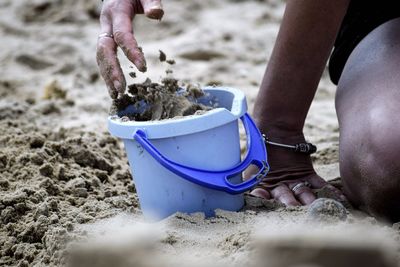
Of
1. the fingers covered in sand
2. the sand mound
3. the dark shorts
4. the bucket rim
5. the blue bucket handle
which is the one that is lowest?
the fingers covered in sand

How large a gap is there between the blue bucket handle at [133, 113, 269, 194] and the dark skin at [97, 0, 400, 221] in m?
0.18

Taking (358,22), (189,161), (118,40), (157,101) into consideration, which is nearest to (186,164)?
(189,161)

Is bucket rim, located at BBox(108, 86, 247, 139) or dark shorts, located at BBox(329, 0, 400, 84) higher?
dark shorts, located at BBox(329, 0, 400, 84)

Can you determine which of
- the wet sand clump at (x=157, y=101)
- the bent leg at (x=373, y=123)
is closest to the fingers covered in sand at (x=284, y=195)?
the bent leg at (x=373, y=123)

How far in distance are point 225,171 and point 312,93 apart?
0.46 m

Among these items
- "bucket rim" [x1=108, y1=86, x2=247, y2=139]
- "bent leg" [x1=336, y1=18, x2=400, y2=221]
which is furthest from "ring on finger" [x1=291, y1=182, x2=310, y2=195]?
"bucket rim" [x1=108, y1=86, x2=247, y2=139]

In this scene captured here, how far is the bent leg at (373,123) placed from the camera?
1628 millimetres

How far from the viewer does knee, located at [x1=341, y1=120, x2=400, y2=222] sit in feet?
5.28

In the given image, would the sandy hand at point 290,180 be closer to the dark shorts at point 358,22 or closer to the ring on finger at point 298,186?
the ring on finger at point 298,186

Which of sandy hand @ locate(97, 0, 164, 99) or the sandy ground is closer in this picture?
the sandy ground

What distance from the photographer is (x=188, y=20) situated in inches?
167

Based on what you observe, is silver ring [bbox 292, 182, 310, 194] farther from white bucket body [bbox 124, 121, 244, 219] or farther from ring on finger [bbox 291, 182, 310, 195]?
white bucket body [bbox 124, 121, 244, 219]

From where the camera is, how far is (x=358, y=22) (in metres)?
2.12

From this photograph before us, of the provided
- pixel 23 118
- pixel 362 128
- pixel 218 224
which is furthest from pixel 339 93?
pixel 23 118
